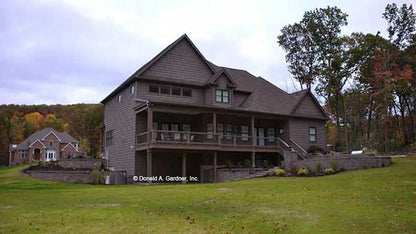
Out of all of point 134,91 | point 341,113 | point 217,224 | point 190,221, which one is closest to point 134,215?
point 190,221

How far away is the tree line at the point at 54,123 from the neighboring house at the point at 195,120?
2670cm

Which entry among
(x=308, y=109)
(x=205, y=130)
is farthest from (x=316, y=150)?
(x=205, y=130)

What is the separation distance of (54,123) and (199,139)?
72569mm

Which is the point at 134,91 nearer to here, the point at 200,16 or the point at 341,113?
the point at 200,16

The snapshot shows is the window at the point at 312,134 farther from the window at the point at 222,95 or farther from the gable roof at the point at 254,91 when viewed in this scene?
the window at the point at 222,95

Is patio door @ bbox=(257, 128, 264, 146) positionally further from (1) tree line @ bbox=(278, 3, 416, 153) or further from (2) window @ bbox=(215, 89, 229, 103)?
(1) tree line @ bbox=(278, 3, 416, 153)

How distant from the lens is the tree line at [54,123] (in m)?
61.2

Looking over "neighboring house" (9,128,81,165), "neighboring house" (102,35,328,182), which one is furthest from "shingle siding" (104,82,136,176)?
"neighboring house" (9,128,81,165)

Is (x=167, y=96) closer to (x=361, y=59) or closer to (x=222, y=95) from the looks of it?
(x=222, y=95)

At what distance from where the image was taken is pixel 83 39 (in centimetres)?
3102

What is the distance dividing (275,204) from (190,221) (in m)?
3.88

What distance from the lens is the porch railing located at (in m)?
25.7

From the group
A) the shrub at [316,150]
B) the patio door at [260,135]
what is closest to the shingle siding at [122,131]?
the patio door at [260,135]

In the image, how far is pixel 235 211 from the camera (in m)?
11.5
